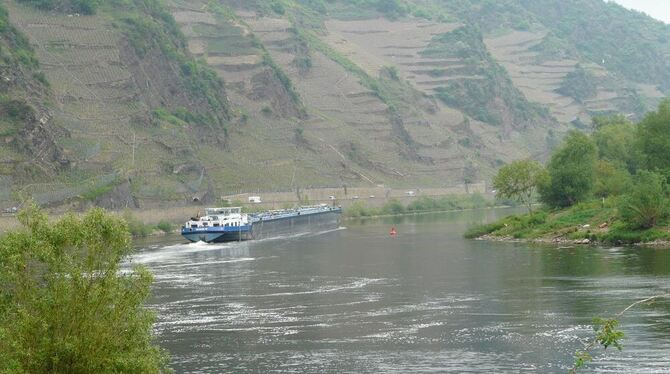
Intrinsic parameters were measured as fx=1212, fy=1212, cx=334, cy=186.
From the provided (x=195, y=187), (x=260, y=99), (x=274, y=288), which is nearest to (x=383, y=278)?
(x=274, y=288)

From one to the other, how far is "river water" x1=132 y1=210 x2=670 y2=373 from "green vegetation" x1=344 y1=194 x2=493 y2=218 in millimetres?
73006

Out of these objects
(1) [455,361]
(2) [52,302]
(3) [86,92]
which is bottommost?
(1) [455,361]

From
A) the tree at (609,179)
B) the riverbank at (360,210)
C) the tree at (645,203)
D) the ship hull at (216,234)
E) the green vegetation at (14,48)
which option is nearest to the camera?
the tree at (645,203)

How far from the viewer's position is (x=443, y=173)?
198m

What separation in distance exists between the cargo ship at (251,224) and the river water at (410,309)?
1991 cm

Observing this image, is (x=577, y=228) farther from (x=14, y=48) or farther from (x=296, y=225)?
(x=14, y=48)

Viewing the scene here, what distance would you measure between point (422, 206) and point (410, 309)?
118 meters

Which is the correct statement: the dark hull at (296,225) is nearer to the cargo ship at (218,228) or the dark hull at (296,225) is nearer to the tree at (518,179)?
the cargo ship at (218,228)

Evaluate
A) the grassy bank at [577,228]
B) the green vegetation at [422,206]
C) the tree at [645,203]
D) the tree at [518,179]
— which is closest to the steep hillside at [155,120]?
the green vegetation at [422,206]

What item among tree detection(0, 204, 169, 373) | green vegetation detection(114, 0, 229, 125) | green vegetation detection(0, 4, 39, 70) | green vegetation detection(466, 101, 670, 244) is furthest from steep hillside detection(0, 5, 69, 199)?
tree detection(0, 204, 169, 373)

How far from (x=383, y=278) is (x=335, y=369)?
28.4 metres

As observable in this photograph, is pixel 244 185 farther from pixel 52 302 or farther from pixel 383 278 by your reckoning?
pixel 52 302

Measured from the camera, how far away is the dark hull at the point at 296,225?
386 feet

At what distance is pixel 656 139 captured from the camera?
90.6 metres
